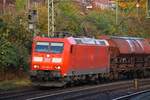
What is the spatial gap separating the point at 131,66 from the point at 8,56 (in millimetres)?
11381

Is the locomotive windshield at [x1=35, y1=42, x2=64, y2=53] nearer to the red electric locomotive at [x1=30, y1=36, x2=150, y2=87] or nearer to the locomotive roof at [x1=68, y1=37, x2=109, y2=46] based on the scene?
the red electric locomotive at [x1=30, y1=36, x2=150, y2=87]

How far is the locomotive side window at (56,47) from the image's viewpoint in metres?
31.2

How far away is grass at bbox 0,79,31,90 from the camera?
30.8 meters

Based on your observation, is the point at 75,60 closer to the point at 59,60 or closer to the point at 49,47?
the point at 59,60

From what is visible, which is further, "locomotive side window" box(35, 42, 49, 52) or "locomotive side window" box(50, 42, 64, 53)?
"locomotive side window" box(35, 42, 49, 52)

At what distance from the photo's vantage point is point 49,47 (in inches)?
1243

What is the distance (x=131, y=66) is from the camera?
42.5 meters

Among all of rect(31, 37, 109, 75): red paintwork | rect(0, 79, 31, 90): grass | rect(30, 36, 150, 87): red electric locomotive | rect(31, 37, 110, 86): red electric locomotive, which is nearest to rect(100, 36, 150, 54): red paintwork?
rect(30, 36, 150, 87): red electric locomotive

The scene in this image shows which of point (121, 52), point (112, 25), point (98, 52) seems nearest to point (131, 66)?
point (121, 52)

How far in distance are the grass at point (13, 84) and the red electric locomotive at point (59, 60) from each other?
139cm

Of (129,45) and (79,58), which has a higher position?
(129,45)

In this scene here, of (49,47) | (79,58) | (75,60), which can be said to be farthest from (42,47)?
(79,58)

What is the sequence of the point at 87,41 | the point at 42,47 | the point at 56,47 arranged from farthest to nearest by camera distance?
the point at 87,41 < the point at 42,47 < the point at 56,47

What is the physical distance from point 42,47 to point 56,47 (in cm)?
88
